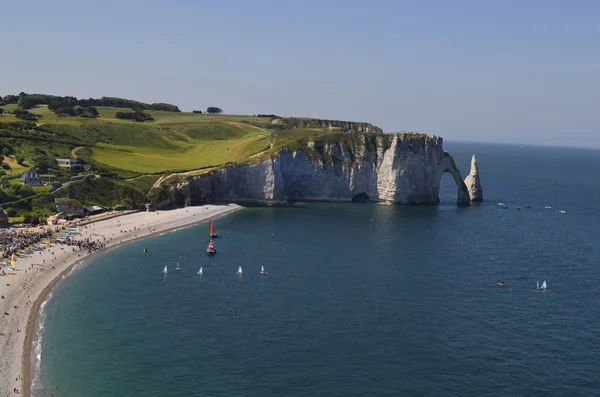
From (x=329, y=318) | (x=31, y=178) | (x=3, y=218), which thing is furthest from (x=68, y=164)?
(x=329, y=318)

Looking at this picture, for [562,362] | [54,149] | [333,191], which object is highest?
[54,149]

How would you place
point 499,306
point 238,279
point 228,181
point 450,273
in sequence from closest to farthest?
point 499,306, point 238,279, point 450,273, point 228,181

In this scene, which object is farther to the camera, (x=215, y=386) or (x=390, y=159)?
(x=390, y=159)

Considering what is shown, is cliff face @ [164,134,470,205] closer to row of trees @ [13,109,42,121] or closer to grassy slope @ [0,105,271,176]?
grassy slope @ [0,105,271,176]

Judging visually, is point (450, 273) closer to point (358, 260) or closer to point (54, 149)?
point (358, 260)

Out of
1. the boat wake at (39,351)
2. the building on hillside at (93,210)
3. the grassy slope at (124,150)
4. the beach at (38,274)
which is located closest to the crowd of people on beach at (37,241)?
the beach at (38,274)

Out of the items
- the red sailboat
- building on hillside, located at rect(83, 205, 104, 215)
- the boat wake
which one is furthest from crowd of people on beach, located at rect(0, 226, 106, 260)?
the boat wake

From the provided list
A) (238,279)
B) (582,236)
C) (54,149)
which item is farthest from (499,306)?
(54,149)
